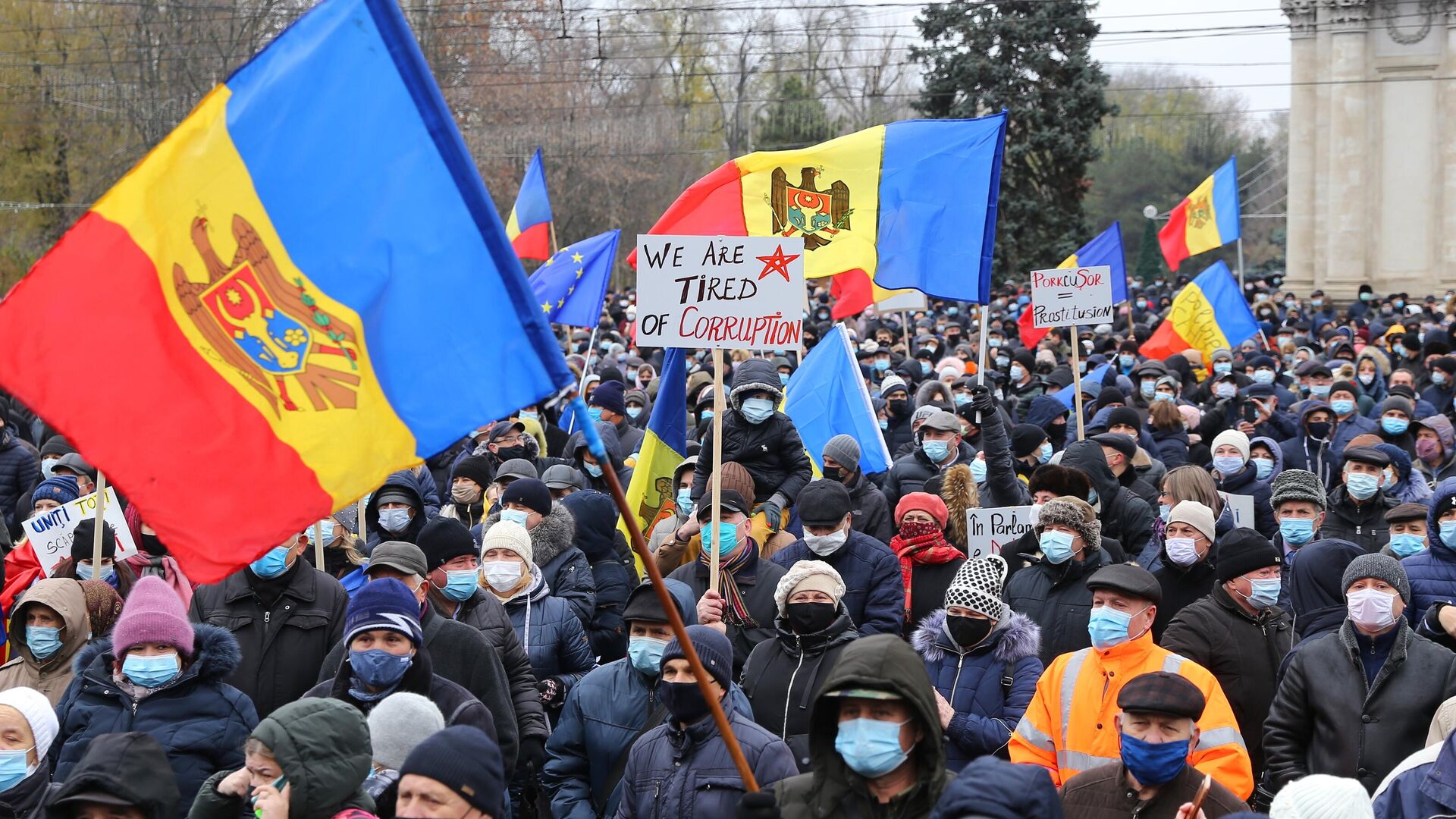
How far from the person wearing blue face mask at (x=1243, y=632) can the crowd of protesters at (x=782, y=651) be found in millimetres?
16

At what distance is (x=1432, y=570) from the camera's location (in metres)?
7.90

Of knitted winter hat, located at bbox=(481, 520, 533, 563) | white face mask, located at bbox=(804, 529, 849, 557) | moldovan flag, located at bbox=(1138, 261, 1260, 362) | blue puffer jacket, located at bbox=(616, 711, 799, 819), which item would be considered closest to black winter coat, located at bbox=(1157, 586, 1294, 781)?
white face mask, located at bbox=(804, 529, 849, 557)

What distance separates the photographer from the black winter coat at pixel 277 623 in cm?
713

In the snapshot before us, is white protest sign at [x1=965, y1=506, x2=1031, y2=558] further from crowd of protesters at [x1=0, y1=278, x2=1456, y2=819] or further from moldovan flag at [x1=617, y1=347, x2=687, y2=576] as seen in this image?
moldovan flag at [x1=617, y1=347, x2=687, y2=576]

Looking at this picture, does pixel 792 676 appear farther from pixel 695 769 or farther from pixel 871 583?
pixel 871 583

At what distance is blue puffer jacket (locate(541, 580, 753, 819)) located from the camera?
6492 mm

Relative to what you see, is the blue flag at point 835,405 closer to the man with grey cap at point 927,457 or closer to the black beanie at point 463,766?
the man with grey cap at point 927,457

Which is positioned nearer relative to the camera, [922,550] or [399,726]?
[399,726]

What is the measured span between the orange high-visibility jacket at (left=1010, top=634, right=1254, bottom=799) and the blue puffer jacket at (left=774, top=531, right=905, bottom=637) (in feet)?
5.39

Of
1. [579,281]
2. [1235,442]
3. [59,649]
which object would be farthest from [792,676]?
[579,281]

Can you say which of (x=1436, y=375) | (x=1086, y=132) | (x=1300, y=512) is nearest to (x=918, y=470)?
(x=1300, y=512)

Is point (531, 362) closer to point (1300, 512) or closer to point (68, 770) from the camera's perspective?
point (68, 770)

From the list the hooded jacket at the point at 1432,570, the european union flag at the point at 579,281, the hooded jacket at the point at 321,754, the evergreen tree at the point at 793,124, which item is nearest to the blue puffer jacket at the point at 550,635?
the hooded jacket at the point at 321,754

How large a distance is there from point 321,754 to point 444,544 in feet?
8.67
